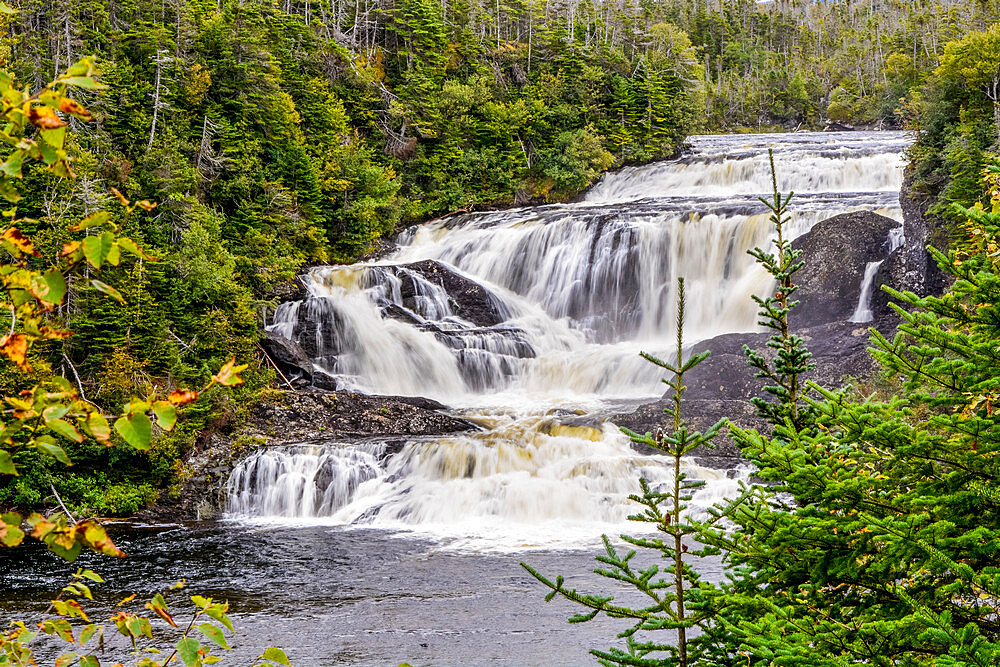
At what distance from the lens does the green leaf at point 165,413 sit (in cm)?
171

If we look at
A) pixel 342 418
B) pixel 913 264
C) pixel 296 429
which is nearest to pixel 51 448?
pixel 296 429

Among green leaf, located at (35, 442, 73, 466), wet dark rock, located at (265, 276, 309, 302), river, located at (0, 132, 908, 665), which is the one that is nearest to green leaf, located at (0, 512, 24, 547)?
green leaf, located at (35, 442, 73, 466)

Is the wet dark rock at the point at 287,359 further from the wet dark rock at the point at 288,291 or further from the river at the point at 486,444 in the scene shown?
the wet dark rock at the point at 288,291

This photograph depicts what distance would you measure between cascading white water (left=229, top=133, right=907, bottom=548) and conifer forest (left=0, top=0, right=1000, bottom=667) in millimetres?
97

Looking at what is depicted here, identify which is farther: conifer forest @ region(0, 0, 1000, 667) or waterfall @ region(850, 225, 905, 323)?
waterfall @ region(850, 225, 905, 323)

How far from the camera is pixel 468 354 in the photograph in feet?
73.2

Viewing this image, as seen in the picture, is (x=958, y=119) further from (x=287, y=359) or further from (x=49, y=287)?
(x=49, y=287)

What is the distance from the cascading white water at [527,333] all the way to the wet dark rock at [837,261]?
0.60m

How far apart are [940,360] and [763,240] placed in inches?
850

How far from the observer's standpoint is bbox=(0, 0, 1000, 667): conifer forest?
287 centimetres

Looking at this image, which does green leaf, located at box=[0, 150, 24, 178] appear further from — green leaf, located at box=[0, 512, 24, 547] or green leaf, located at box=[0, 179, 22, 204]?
green leaf, located at box=[0, 512, 24, 547]

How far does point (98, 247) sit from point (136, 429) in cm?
42

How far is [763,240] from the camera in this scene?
2344 centimetres

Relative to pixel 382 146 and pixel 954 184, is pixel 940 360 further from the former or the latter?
pixel 382 146
